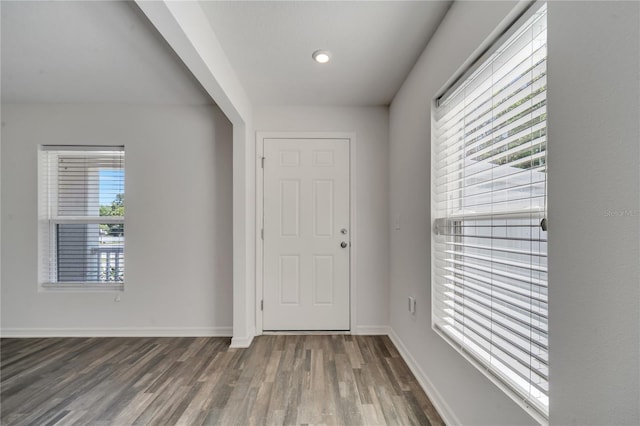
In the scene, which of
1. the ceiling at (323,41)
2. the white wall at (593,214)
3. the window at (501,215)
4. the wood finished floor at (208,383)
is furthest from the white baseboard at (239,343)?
the ceiling at (323,41)

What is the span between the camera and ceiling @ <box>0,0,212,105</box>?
1.67 metres

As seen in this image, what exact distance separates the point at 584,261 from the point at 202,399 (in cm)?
208

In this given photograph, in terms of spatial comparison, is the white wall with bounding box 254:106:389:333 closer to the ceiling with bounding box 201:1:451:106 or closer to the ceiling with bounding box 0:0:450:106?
the ceiling with bounding box 0:0:450:106

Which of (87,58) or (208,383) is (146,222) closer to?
(87,58)

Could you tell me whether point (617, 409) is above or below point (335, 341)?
above

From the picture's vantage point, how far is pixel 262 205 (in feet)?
9.60

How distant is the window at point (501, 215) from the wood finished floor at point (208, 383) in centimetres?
69

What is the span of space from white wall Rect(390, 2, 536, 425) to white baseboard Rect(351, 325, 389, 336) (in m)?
0.20

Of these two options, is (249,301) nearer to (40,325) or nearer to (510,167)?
(40,325)

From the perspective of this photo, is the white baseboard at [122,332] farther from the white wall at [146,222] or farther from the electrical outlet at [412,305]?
the electrical outlet at [412,305]

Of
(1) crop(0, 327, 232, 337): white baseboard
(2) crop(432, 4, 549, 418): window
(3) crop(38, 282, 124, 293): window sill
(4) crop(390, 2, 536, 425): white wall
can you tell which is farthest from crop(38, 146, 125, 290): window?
(2) crop(432, 4, 549, 418): window

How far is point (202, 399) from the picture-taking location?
1.82m

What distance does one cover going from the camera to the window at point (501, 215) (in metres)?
1.00

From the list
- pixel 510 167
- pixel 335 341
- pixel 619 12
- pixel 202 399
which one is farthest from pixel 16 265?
pixel 619 12
